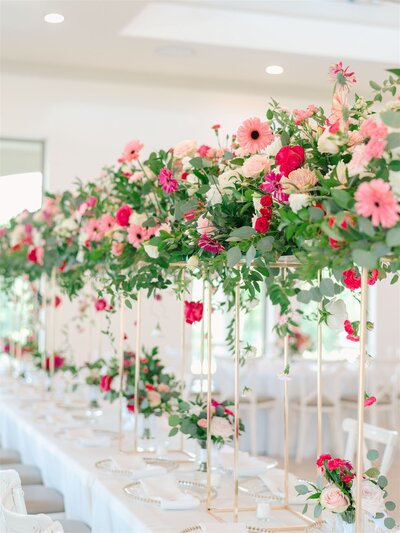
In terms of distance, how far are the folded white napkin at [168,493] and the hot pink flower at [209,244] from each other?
100cm

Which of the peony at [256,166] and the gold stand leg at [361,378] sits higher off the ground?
the peony at [256,166]

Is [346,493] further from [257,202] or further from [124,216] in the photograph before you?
[124,216]

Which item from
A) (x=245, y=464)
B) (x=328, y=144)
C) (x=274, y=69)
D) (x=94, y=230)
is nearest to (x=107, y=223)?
(x=94, y=230)

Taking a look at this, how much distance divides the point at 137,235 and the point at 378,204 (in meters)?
1.94

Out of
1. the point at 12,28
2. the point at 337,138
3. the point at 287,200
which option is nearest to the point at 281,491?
the point at 287,200

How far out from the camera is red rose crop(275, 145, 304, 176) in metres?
2.23

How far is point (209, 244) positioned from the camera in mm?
2592

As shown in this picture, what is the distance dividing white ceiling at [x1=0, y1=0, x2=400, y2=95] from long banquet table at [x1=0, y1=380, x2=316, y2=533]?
3.91 metres

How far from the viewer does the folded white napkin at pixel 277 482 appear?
3285mm

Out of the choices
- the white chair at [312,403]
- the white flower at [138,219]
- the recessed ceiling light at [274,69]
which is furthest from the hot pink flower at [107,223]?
the recessed ceiling light at [274,69]

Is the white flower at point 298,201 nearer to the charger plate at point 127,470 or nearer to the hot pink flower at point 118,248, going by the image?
the hot pink flower at point 118,248

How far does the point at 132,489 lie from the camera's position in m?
3.34

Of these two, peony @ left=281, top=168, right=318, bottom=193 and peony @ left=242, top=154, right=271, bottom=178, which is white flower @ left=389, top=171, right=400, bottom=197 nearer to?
peony @ left=281, top=168, right=318, bottom=193

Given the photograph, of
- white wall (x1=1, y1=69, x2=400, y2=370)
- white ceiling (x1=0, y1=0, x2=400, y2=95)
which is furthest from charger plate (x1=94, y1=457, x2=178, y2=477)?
white wall (x1=1, y1=69, x2=400, y2=370)
